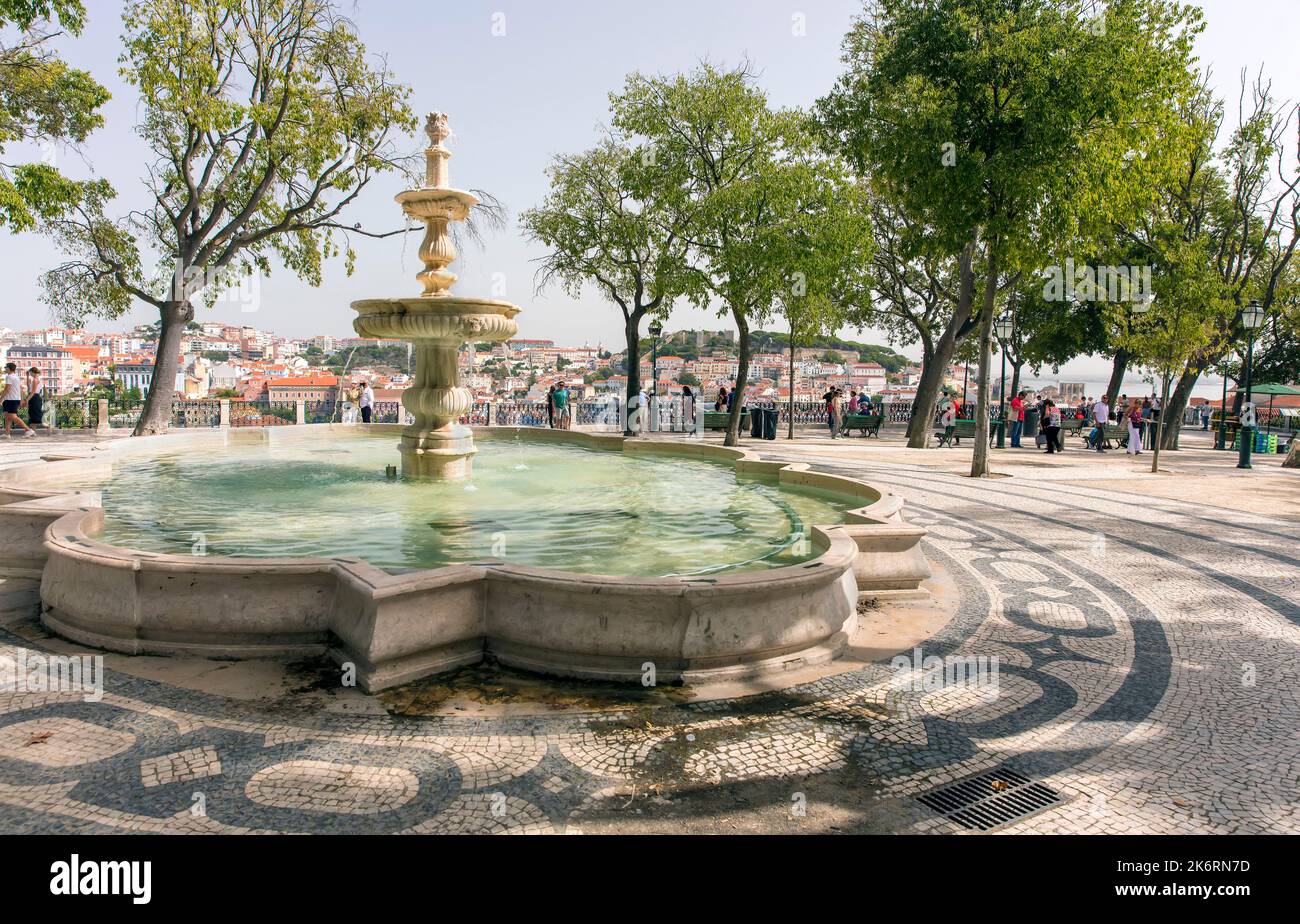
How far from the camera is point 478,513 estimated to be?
716cm

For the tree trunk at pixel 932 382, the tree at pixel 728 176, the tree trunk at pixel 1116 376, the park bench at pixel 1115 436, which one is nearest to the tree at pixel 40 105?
the tree at pixel 728 176

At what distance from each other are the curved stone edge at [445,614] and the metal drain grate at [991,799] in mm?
1307

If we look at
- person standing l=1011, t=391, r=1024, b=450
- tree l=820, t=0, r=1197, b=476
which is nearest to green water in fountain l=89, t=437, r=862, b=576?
tree l=820, t=0, r=1197, b=476

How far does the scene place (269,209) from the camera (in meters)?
21.1

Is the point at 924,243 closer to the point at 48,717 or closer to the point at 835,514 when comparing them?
the point at 835,514

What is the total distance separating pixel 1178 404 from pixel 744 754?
25.0m

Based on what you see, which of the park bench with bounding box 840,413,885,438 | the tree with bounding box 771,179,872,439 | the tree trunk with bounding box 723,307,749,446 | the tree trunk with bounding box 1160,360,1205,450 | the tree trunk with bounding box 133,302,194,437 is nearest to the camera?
the tree with bounding box 771,179,872,439

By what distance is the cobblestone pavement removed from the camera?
9.07ft

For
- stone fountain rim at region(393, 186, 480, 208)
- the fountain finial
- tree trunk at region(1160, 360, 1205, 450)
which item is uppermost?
the fountain finial

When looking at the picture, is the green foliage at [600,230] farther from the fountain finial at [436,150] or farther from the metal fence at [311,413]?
the fountain finial at [436,150]

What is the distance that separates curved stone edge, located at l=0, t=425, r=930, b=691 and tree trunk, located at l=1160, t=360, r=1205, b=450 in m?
22.9

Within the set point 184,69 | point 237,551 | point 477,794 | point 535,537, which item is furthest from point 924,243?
point 184,69

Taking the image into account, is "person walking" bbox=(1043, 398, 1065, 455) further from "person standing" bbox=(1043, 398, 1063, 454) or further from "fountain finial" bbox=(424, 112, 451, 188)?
"fountain finial" bbox=(424, 112, 451, 188)

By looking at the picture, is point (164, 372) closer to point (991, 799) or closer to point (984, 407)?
point (984, 407)
